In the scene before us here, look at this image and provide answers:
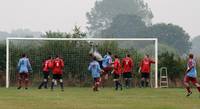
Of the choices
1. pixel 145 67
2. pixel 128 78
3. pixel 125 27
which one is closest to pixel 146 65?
pixel 145 67

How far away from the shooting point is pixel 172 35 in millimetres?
107500

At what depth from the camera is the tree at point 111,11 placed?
151 meters

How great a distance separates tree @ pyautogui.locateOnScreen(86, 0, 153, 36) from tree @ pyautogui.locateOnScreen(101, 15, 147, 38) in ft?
77.8

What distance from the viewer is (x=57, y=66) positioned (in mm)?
36375

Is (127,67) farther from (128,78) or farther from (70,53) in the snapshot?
(70,53)

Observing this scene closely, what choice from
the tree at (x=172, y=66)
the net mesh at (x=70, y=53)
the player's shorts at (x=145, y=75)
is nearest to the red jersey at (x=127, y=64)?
the player's shorts at (x=145, y=75)

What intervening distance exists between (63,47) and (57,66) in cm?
836

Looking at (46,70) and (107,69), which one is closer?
(46,70)

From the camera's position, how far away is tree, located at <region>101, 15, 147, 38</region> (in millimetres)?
118387

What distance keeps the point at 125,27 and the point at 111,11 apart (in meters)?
40.8

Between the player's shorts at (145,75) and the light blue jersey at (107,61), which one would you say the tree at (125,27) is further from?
the light blue jersey at (107,61)

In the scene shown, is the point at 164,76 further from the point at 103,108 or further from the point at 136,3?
the point at 136,3

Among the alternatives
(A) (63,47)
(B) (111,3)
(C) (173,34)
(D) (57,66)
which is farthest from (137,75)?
(B) (111,3)

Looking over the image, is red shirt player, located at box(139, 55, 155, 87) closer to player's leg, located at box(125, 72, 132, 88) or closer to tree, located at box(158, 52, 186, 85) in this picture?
player's leg, located at box(125, 72, 132, 88)
